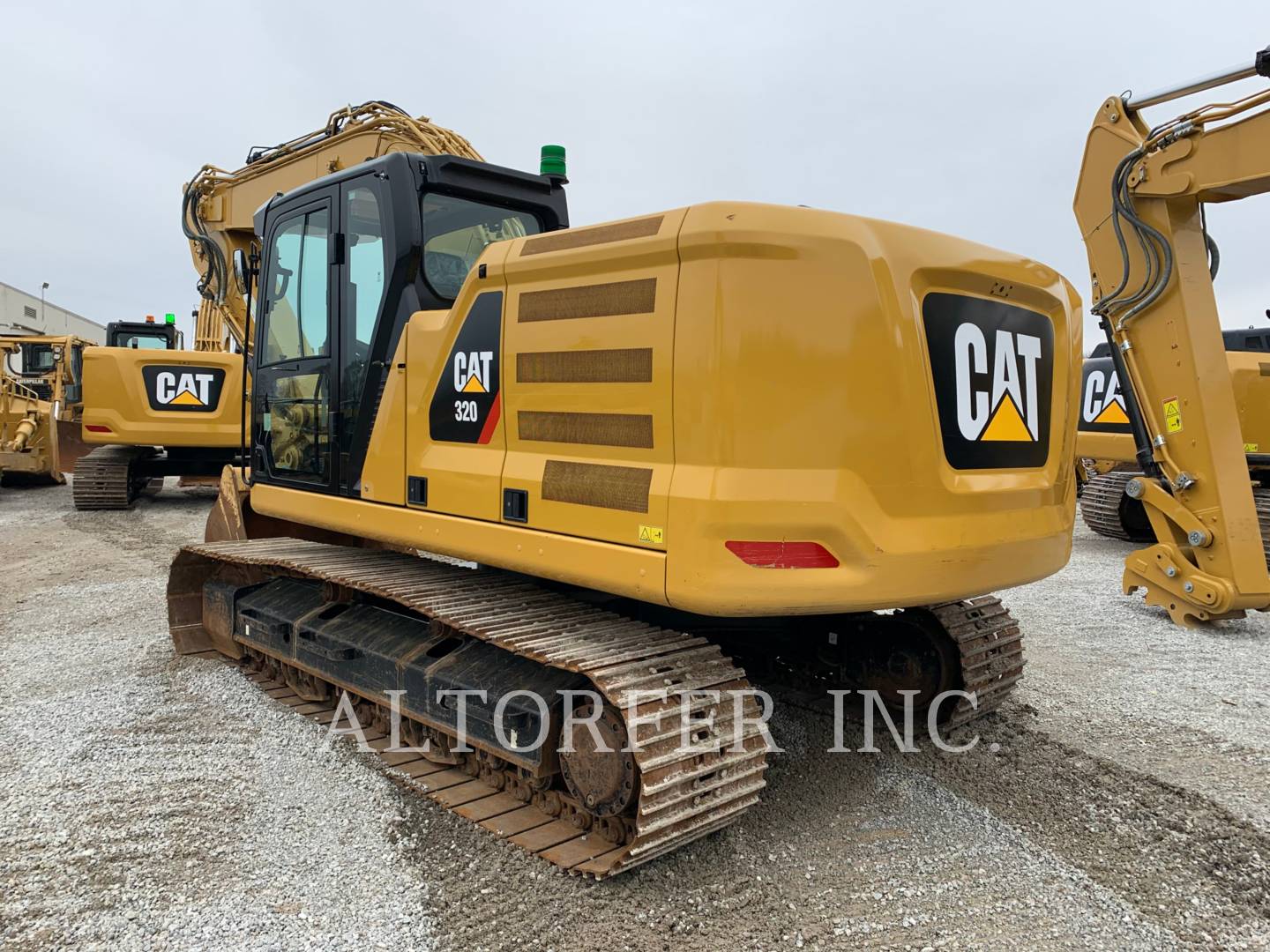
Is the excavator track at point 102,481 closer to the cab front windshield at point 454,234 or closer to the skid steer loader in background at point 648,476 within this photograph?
the skid steer loader in background at point 648,476

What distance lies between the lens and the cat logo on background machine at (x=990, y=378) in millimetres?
2852

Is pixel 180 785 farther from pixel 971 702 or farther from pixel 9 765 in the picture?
pixel 971 702

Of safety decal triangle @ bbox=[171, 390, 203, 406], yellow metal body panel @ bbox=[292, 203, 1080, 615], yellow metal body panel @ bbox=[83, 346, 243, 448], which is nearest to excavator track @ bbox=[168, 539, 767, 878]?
yellow metal body panel @ bbox=[292, 203, 1080, 615]

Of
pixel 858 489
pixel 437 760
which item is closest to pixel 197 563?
pixel 437 760

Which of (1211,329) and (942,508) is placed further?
(1211,329)

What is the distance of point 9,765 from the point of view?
360 cm

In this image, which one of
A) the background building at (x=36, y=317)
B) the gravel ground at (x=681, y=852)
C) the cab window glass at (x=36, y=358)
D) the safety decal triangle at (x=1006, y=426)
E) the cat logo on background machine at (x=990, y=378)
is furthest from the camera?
the background building at (x=36, y=317)

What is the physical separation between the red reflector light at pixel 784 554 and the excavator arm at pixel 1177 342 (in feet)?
15.7

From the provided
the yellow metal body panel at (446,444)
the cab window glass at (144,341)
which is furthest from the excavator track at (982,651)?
the cab window glass at (144,341)

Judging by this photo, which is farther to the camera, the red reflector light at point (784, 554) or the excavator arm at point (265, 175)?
the excavator arm at point (265, 175)

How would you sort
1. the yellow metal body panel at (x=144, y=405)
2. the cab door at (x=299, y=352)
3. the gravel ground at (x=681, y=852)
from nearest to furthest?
1. the gravel ground at (x=681, y=852)
2. the cab door at (x=299, y=352)
3. the yellow metal body panel at (x=144, y=405)

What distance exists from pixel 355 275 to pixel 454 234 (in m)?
0.49

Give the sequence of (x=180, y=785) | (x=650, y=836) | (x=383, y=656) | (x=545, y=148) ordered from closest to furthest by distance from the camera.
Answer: (x=650, y=836)
(x=180, y=785)
(x=383, y=656)
(x=545, y=148)

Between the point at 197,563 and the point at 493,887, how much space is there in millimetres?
3359
